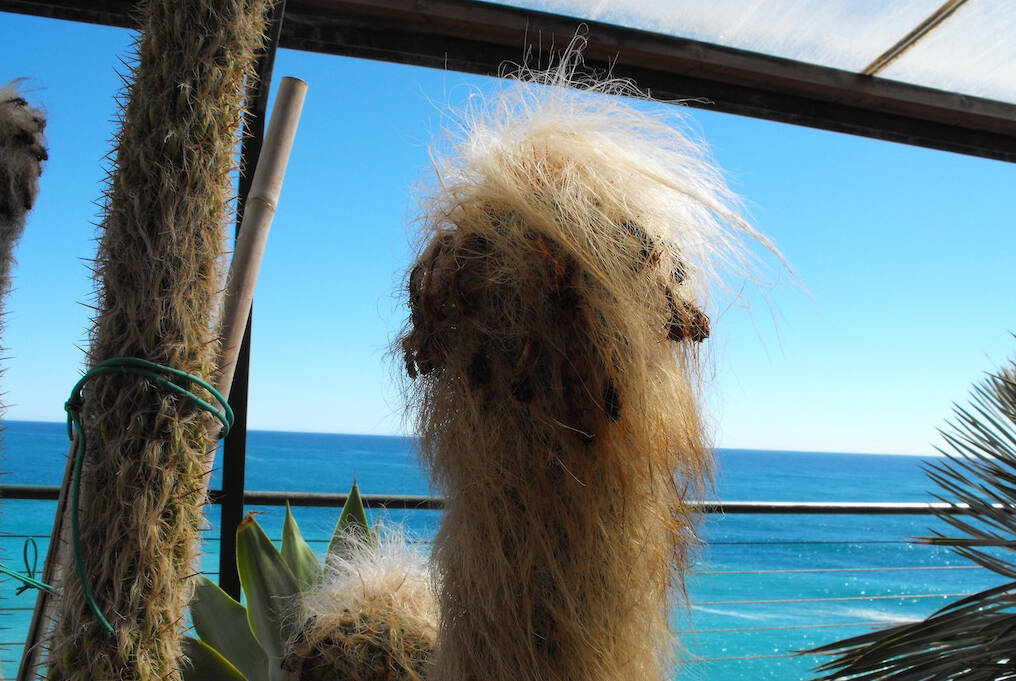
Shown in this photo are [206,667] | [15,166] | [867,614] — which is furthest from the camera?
[867,614]

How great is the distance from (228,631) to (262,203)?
0.67 meters

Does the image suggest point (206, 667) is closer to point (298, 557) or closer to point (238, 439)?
point (298, 557)

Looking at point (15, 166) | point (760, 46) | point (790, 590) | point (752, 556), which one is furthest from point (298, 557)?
point (752, 556)

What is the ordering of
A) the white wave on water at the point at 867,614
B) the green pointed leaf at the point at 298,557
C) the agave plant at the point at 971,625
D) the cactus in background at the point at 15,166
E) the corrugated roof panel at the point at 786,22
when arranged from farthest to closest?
1. the white wave on water at the point at 867,614
2. the corrugated roof panel at the point at 786,22
3. the green pointed leaf at the point at 298,557
4. the cactus in background at the point at 15,166
5. the agave plant at the point at 971,625

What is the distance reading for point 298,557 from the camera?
117cm

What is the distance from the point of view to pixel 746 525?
76.1 ft

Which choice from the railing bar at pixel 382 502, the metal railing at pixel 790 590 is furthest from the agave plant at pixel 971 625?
the railing bar at pixel 382 502

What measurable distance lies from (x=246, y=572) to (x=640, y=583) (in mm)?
670

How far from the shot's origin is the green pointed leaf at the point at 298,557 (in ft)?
3.79

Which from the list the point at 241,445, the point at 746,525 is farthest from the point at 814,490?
the point at 241,445

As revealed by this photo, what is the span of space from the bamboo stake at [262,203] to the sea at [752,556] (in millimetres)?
249

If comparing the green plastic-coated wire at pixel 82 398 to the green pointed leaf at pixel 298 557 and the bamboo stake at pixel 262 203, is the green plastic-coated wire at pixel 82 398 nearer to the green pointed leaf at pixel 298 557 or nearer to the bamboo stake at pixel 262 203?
the bamboo stake at pixel 262 203

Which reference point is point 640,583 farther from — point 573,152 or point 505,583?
point 573,152

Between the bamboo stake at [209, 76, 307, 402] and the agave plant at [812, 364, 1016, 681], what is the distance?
28.0 inches
